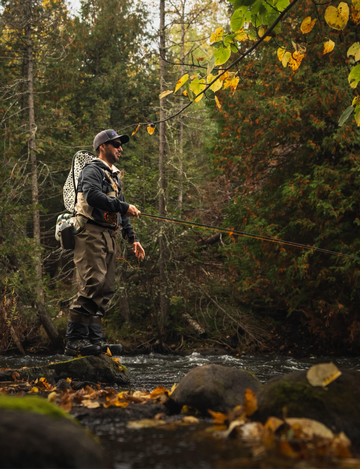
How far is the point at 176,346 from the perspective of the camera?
12.6 m

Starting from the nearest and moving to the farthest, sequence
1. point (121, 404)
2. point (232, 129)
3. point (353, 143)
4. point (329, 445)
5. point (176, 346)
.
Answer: point (329, 445) < point (121, 404) < point (353, 143) < point (232, 129) < point (176, 346)

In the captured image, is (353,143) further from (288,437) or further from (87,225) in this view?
(288,437)

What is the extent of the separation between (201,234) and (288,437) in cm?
1248

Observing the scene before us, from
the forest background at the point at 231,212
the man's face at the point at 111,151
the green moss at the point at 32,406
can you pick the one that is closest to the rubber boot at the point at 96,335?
the man's face at the point at 111,151

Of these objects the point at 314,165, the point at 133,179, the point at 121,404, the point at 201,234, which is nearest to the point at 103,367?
the point at 121,404

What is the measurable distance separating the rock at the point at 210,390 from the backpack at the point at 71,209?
8.92ft

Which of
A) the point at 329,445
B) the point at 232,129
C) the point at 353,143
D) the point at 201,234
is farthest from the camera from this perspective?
the point at 201,234

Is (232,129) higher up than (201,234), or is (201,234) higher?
(232,129)

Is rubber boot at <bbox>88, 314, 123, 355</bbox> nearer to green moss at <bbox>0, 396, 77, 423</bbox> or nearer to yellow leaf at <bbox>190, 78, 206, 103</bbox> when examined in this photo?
yellow leaf at <bbox>190, 78, 206, 103</bbox>

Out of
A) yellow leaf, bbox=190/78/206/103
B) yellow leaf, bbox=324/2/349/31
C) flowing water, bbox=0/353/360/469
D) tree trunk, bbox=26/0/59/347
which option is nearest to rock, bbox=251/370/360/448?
flowing water, bbox=0/353/360/469

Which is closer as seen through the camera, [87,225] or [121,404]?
[121,404]

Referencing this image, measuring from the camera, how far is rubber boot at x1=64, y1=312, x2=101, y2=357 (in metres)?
5.59

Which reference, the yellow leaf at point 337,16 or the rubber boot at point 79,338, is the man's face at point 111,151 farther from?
the yellow leaf at point 337,16

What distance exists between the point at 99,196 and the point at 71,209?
2.99ft
